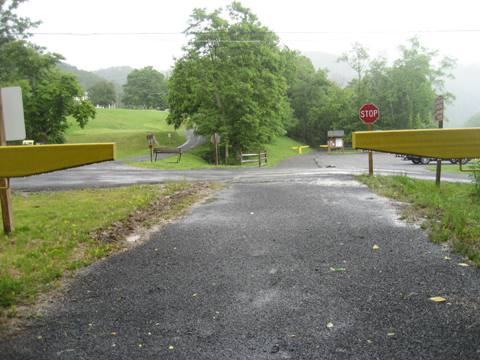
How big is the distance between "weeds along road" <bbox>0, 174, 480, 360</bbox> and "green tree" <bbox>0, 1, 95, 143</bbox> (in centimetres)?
3418

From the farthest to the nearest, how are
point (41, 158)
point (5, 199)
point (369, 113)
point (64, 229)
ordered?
point (369, 113)
point (64, 229)
point (5, 199)
point (41, 158)

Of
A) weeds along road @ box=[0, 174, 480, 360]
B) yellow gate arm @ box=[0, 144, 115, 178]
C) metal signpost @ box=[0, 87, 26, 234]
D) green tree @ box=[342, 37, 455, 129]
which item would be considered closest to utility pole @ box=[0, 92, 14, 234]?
metal signpost @ box=[0, 87, 26, 234]

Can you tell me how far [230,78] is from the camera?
3631 centimetres

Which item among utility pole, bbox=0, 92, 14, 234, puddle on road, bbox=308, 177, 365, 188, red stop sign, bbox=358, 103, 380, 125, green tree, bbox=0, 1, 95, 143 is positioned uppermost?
green tree, bbox=0, 1, 95, 143

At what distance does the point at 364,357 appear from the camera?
299 centimetres

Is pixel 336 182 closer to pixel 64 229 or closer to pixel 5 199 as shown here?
pixel 64 229

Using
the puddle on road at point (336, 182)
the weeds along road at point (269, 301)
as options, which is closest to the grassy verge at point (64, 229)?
the weeds along road at point (269, 301)

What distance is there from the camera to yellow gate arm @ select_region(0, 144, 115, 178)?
8.76ft

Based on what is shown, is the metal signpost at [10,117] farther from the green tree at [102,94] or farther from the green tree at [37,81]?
the green tree at [102,94]

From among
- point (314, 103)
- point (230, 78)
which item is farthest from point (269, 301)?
point (314, 103)

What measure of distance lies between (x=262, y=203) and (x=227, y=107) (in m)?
28.9

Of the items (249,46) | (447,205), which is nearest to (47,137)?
(249,46)

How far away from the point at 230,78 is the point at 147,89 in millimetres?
77598

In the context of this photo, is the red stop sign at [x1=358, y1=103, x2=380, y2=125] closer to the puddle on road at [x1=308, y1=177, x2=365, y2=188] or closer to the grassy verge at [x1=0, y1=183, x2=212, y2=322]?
the puddle on road at [x1=308, y1=177, x2=365, y2=188]
